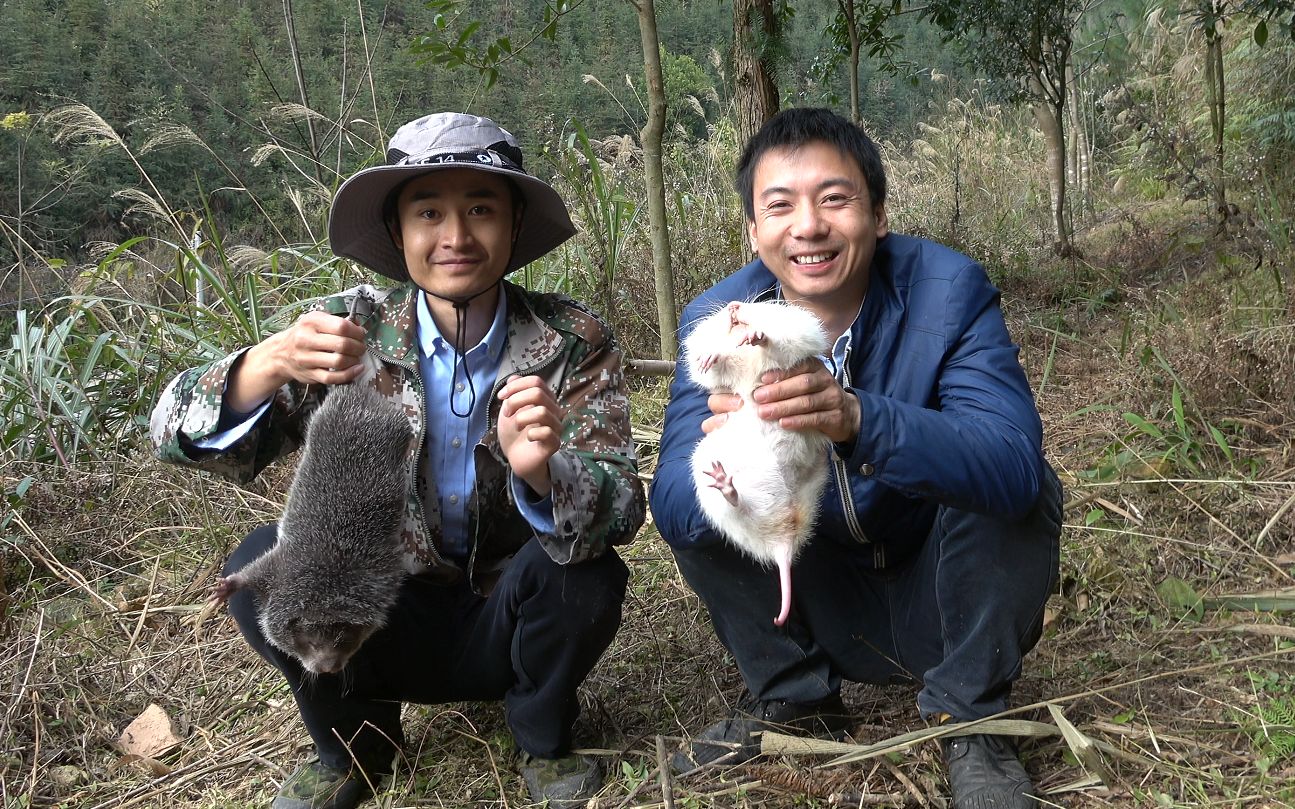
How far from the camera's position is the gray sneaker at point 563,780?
2531 mm

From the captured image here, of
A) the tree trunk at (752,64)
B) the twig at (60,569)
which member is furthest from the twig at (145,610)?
the tree trunk at (752,64)

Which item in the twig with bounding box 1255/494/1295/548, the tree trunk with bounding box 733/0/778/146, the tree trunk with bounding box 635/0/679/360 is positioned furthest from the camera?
the tree trunk with bounding box 733/0/778/146

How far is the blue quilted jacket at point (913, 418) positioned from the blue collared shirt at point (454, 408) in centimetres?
55

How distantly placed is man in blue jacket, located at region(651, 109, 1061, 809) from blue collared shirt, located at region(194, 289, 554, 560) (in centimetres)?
55

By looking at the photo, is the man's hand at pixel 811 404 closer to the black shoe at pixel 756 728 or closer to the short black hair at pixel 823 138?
the short black hair at pixel 823 138

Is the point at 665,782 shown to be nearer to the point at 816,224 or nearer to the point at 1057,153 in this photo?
the point at 816,224

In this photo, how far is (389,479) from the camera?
2.30m

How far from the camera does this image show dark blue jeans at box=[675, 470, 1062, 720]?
2.24 m

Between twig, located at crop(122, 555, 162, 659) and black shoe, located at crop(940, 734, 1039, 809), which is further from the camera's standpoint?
twig, located at crop(122, 555, 162, 659)

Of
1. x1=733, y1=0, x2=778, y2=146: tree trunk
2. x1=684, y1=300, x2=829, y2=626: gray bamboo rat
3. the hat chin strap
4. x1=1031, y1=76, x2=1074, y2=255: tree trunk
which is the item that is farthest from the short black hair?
x1=1031, y1=76, x2=1074, y2=255: tree trunk

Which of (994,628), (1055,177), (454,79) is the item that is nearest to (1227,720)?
(994,628)

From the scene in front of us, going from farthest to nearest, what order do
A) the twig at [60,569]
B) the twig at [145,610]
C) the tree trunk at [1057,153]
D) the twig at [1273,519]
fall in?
the tree trunk at [1057,153] → the twig at [60,569] → the twig at [145,610] → the twig at [1273,519]

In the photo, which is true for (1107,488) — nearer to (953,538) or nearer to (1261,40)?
(953,538)

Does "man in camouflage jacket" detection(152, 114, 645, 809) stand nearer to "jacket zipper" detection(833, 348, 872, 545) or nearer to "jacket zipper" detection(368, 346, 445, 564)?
"jacket zipper" detection(368, 346, 445, 564)
